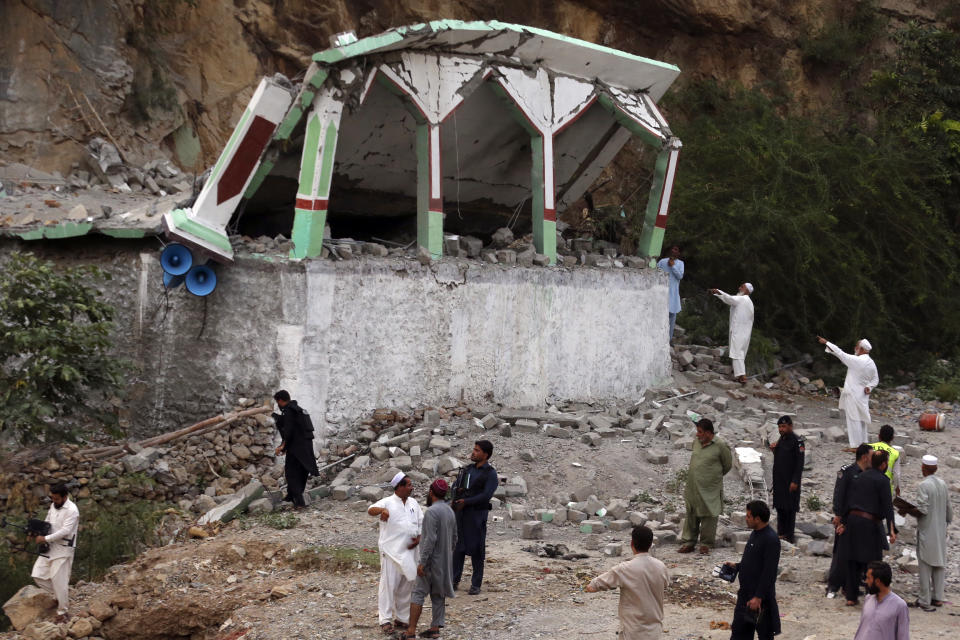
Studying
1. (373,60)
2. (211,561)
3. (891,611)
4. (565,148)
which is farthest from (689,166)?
(891,611)

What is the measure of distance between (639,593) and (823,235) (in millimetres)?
14583

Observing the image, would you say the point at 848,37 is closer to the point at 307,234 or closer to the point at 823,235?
the point at 823,235

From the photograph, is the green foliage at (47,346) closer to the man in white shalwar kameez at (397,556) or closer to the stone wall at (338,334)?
the stone wall at (338,334)

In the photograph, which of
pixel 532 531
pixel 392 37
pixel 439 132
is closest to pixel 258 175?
pixel 392 37

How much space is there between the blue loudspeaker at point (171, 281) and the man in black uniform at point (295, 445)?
1.95 metres

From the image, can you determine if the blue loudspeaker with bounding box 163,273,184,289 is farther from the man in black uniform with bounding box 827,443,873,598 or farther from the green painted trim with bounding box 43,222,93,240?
the man in black uniform with bounding box 827,443,873,598

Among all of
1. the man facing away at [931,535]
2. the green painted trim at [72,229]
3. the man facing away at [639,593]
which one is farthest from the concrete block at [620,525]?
the green painted trim at [72,229]

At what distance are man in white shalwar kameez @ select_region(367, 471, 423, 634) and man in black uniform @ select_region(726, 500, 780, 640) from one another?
229 cm

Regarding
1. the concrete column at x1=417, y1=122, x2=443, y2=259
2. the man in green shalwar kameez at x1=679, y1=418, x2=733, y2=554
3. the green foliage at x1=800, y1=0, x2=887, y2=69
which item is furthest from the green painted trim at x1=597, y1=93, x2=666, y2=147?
the green foliage at x1=800, y1=0, x2=887, y2=69

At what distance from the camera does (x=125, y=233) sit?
38.2 ft

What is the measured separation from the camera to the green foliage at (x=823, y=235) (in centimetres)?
1916

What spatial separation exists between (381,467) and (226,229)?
321cm

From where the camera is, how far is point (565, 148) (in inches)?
655

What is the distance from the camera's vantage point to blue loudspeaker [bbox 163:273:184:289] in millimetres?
11586
